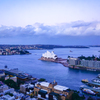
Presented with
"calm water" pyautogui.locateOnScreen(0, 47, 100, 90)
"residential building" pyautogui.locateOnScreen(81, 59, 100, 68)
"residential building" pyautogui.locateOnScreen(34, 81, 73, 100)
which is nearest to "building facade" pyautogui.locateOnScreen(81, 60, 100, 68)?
"residential building" pyautogui.locateOnScreen(81, 59, 100, 68)

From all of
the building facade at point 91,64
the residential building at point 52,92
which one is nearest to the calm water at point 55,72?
the residential building at point 52,92

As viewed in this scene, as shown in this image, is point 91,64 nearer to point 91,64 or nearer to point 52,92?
point 91,64

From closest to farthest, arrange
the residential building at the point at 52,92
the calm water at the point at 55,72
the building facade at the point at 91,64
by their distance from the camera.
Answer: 1. the residential building at the point at 52,92
2. the calm water at the point at 55,72
3. the building facade at the point at 91,64

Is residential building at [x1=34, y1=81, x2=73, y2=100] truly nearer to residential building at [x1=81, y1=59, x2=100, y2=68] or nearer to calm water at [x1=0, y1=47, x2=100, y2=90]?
calm water at [x1=0, y1=47, x2=100, y2=90]

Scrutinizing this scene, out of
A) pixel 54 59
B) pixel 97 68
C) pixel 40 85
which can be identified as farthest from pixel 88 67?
pixel 40 85

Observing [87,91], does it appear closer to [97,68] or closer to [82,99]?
[82,99]

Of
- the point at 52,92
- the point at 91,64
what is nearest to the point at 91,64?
the point at 91,64

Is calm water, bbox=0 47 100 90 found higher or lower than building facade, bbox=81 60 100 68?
lower

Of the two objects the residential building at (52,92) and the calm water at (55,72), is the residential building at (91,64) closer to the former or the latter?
the calm water at (55,72)

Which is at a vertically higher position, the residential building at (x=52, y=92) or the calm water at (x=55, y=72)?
the residential building at (x=52, y=92)

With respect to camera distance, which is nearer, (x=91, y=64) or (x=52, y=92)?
(x=52, y=92)

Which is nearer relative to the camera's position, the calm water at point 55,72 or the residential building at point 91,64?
the calm water at point 55,72
